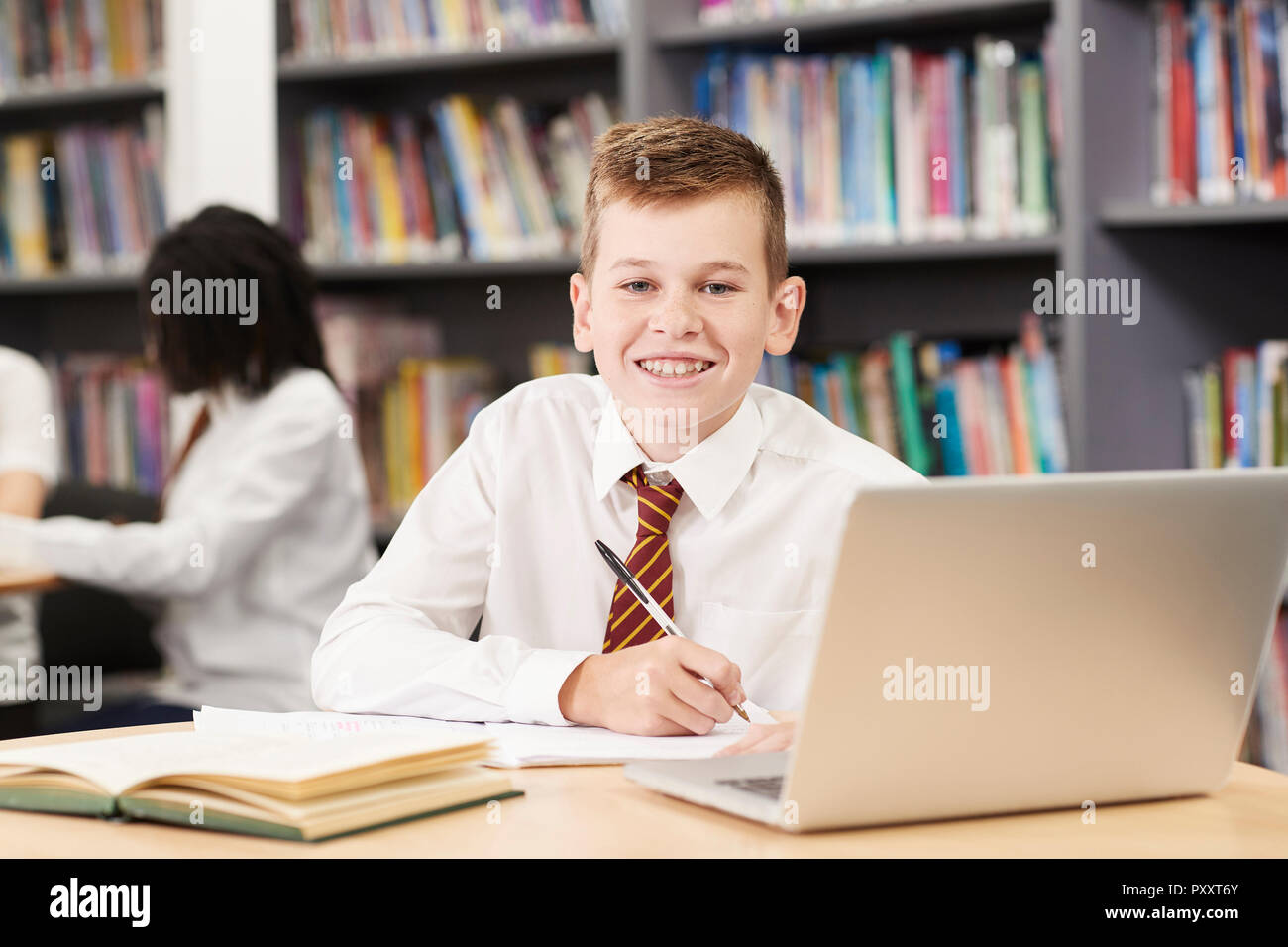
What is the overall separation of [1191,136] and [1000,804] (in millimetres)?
1731

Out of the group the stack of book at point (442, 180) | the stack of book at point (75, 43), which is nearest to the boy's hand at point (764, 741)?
the stack of book at point (442, 180)

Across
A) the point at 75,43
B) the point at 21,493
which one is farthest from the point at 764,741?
the point at 75,43

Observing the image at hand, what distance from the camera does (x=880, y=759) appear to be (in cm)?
84

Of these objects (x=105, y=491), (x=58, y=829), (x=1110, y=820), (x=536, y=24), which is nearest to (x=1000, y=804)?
(x=1110, y=820)

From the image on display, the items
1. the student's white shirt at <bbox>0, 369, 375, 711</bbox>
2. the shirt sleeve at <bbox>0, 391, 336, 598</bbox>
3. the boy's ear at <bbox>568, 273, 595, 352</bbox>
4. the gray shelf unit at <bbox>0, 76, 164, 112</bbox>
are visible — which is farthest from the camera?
the gray shelf unit at <bbox>0, 76, 164, 112</bbox>

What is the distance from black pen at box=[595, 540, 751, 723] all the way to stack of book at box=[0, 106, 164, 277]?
2.31 meters

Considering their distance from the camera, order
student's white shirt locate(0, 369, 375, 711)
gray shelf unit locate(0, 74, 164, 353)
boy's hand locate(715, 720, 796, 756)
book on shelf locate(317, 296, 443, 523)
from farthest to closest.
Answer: gray shelf unit locate(0, 74, 164, 353), book on shelf locate(317, 296, 443, 523), student's white shirt locate(0, 369, 375, 711), boy's hand locate(715, 720, 796, 756)

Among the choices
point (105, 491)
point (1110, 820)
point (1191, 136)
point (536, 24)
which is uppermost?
point (536, 24)

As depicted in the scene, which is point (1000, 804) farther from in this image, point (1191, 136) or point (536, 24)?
point (536, 24)

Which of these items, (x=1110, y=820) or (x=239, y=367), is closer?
(x=1110, y=820)

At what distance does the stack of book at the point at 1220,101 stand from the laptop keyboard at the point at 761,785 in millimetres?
1709

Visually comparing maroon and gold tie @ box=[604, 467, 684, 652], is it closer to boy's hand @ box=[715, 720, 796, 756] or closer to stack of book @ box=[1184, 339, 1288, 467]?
boy's hand @ box=[715, 720, 796, 756]

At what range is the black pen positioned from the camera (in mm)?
1271

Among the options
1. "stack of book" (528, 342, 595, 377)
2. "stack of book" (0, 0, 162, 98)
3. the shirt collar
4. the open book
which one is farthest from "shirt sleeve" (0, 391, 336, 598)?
"stack of book" (0, 0, 162, 98)
